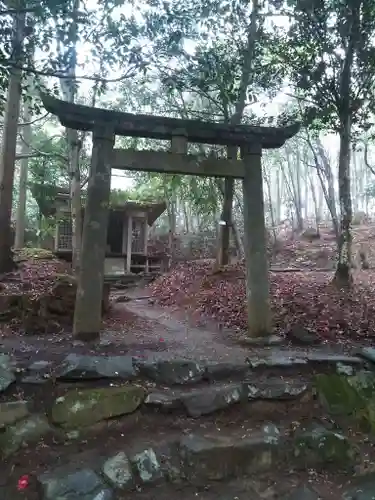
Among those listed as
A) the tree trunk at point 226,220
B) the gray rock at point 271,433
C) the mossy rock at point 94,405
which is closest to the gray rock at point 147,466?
the mossy rock at point 94,405

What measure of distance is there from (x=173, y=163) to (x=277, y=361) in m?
3.05

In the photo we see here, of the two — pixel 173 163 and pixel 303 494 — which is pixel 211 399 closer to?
pixel 303 494

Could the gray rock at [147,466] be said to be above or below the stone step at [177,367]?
below

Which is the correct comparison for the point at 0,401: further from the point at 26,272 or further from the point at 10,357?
the point at 26,272

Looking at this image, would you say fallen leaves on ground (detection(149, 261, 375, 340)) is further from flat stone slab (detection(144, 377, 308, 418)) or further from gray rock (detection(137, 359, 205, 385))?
gray rock (detection(137, 359, 205, 385))

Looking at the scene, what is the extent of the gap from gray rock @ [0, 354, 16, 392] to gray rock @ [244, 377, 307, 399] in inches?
97.7

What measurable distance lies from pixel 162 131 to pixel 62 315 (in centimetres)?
316

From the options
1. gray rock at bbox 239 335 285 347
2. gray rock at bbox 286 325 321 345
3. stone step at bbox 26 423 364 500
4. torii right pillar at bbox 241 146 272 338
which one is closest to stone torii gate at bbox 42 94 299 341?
torii right pillar at bbox 241 146 272 338

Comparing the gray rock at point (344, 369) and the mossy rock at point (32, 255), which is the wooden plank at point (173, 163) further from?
the mossy rock at point (32, 255)

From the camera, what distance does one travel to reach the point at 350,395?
4445mm

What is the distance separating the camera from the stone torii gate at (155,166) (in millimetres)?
5098

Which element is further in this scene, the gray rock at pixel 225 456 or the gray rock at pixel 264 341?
the gray rock at pixel 264 341

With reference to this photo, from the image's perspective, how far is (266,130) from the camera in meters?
5.80

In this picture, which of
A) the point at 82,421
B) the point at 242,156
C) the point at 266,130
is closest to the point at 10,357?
the point at 82,421
